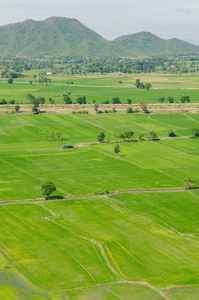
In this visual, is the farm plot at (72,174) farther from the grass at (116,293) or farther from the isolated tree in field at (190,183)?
the grass at (116,293)

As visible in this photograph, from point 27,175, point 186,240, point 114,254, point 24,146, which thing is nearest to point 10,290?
point 114,254

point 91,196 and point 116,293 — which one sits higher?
point 91,196

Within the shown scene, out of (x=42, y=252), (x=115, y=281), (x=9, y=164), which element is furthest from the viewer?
(x=9, y=164)

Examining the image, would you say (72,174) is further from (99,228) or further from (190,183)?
(99,228)

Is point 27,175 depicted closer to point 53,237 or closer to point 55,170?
point 55,170

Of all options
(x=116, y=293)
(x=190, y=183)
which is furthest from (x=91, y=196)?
(x=116, y=293)
